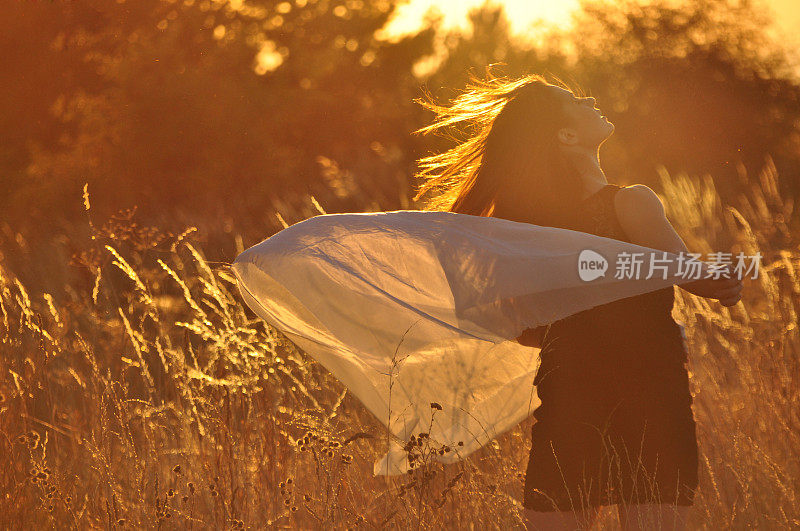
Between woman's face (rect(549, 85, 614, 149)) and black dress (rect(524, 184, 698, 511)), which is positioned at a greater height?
woman's face (rect(549, 85, 614, 149))

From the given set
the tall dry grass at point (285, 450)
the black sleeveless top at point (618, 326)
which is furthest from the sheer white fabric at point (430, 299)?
the tall dry grass at point (285, 450)

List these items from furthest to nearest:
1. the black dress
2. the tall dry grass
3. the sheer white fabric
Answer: the tall dry grass → the sheer white fabric → the black dress

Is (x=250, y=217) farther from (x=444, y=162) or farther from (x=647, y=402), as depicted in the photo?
(x=647, y=402)

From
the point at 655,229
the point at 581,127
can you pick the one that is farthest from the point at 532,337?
the point at 581,127

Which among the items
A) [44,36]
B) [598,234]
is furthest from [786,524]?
[44,36]

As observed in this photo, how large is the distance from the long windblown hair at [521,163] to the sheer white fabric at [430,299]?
86 millimetres

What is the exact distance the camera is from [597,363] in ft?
7.57

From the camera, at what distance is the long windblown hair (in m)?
2.47

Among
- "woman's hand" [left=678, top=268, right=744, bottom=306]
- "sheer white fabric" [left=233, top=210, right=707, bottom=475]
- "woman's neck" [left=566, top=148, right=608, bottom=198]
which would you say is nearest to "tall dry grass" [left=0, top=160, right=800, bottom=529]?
"sheer white fabric" [left=233, top=210, right=707, bottom=475]

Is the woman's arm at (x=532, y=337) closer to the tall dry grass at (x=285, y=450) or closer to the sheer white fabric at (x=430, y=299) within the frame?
the sheer white fabric at (x=430, y=299)

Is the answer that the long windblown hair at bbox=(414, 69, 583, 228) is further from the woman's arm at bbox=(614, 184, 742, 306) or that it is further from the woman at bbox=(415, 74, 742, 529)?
the woman's arm at bbox=(614, 184, 742, 306)

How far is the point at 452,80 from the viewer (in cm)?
1286

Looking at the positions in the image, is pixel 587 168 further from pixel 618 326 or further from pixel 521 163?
pixel 618 326

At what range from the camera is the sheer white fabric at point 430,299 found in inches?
94.5
